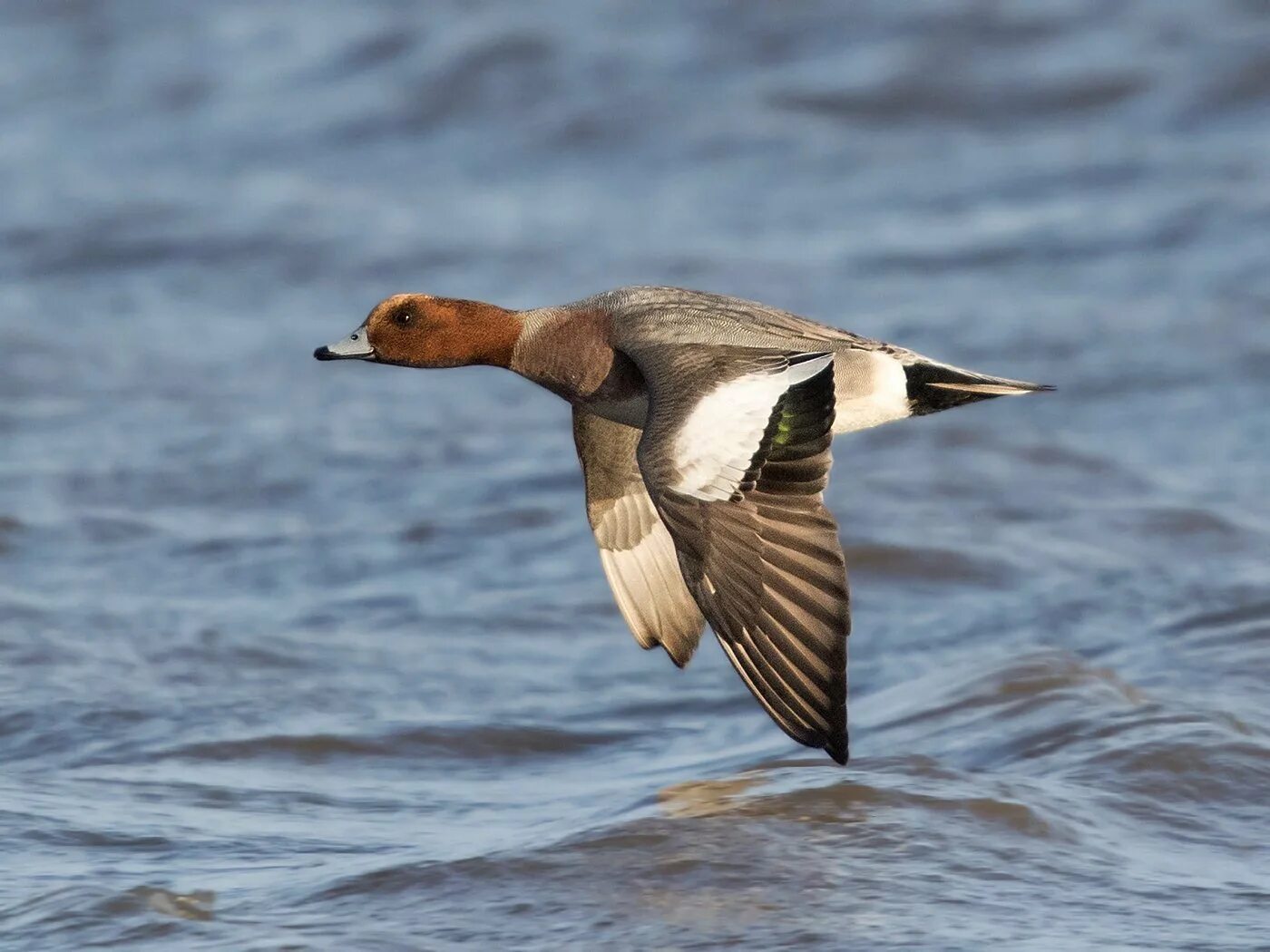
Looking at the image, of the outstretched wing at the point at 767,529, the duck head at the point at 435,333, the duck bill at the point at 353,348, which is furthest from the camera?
the duck head at the point at 435,333

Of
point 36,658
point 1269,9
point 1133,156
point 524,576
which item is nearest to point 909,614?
point 524,576

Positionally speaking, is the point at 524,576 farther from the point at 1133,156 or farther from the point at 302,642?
the point at 1133,156

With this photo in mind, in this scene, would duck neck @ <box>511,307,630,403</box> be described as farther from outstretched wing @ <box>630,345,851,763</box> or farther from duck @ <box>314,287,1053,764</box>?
outstretched wing @ <box>630,345,851,763</box>

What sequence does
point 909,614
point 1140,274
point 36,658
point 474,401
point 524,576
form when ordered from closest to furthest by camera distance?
point 36,658 → point 909,614 → point 524,576 → point 474,401 → point 1140,274

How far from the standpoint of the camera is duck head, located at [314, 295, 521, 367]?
5270mm

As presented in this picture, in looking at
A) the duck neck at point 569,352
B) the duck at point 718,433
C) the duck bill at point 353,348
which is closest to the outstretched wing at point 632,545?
the duck at point 718,433

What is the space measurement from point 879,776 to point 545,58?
857 cm

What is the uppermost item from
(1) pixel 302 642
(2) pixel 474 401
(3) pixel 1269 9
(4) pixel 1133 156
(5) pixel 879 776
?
(3) pixel 1269 9

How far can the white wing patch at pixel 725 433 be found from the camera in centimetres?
421

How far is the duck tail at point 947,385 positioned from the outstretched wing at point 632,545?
74cm

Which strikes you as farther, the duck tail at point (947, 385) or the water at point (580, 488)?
the duck tail at point (947, 385)

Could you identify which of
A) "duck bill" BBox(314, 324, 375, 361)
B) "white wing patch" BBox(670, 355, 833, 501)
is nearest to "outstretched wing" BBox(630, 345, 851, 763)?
"white wing patch" BBox(670, 355, 833, 501)

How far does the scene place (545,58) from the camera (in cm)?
1260

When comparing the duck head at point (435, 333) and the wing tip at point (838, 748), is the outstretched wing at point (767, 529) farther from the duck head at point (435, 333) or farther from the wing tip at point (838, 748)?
the duck head at point (435, 333)
